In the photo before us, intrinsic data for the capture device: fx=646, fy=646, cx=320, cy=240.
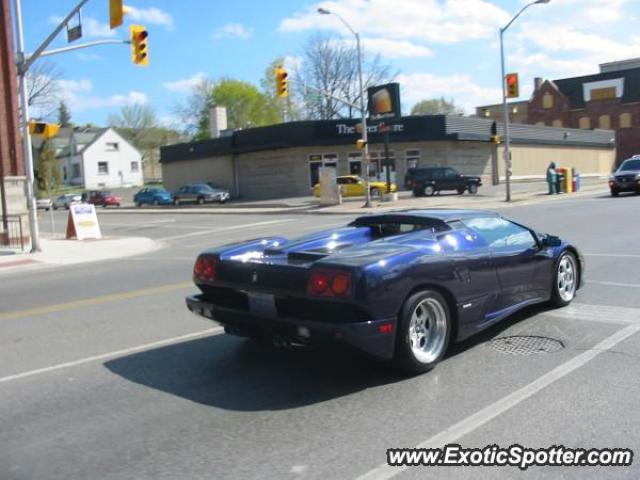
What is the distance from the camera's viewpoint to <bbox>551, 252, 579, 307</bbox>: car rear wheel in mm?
7039

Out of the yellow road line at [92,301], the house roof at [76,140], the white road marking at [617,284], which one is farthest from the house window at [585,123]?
the yellow road line at [92,301]

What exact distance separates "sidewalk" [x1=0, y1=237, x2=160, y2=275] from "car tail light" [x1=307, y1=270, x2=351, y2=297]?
1275cm

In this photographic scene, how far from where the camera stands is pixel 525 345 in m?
5.86

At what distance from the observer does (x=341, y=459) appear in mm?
3705

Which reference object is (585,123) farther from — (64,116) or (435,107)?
(64,116)

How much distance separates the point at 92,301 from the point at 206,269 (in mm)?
4560

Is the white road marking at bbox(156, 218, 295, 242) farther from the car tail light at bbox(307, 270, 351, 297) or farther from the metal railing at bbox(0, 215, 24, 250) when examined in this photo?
the car tail light at bbox(307, 270, 351, 297)

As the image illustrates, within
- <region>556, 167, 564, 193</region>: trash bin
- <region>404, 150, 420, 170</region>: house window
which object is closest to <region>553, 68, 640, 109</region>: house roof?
<region>404, 150, 420, 170</region>: house window

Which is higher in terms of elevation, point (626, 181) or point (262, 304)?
point (626, 181)

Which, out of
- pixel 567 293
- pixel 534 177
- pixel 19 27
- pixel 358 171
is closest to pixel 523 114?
pixel 534 177

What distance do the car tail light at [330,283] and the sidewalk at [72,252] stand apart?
12.8 metres

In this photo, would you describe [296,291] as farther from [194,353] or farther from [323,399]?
[194,353]

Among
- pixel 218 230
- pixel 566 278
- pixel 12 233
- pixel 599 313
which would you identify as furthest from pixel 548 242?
pixel 218 230
